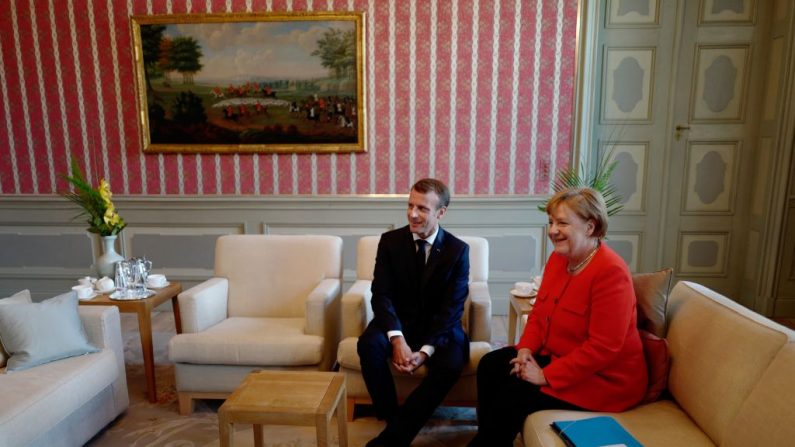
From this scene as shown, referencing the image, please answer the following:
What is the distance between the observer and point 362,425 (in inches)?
90.9

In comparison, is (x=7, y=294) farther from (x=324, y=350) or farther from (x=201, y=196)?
(x=324, y=350)

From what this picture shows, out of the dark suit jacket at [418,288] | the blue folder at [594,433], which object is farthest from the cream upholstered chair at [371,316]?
the blue folder at [594,433]

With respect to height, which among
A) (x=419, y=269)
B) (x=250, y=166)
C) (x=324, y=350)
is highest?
(x=250, y=166)

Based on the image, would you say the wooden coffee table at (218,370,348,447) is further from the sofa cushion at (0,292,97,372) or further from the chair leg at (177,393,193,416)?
the sofa cushion at (0,292,97,372)

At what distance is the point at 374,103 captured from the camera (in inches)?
151

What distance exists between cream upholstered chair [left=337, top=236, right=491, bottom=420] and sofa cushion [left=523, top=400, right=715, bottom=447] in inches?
19.7

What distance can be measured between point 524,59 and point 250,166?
2.34 metres

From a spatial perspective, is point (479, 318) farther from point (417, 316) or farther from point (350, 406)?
point (350, 406)

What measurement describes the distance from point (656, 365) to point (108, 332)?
7.72 ft

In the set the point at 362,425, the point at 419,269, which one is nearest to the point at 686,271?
the point at 419,269

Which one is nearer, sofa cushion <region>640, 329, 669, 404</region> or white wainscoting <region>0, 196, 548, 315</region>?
sofa cushion <region>640, 329, 669, 404</region>

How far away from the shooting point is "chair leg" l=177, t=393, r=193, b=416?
242cm

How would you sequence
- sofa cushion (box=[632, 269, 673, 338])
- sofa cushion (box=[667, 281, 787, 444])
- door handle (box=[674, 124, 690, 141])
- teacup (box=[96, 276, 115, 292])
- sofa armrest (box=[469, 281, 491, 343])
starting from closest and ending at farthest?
sofa cushion (box=[667, 281, 787, 444])
sofa cushion (box=[632, 269, 673, 338])
sofa armrest (box=[469, 281, 491, 343])
teacup (box=[96, 276, 115, 292])
door handle (box=[674, 124, 690, 141])

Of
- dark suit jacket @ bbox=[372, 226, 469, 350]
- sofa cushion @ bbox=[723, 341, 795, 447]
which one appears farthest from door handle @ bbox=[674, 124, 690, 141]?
sofa cushion @ bbox=[723, 341, 795, 447]
